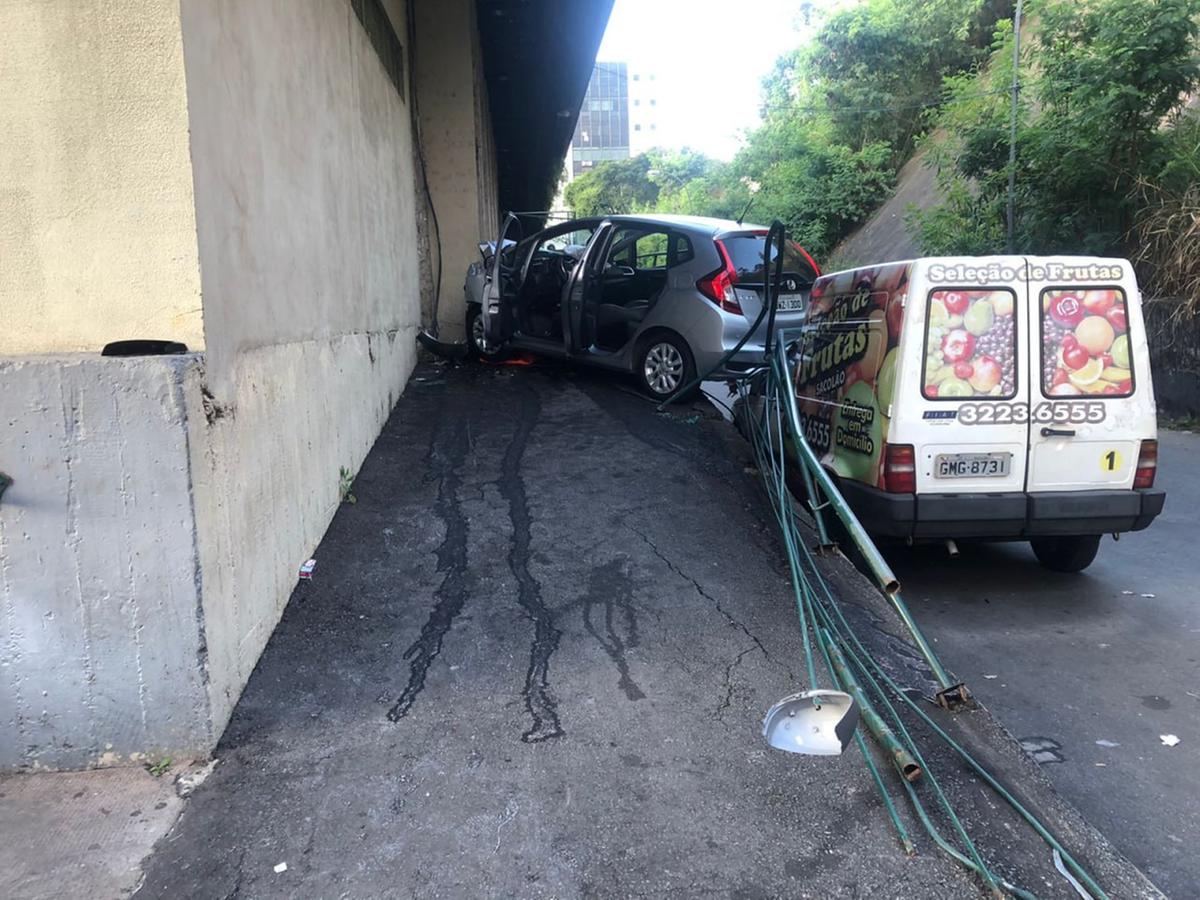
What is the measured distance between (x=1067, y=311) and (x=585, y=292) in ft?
15.8

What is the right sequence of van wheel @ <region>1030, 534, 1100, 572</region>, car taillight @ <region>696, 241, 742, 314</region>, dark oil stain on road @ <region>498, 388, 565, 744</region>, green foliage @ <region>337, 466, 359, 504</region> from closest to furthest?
1. dark oil stain on road @ <region>498, 388, 565, 744</region>
2. green foliage @ <region>337, 466, 359, 504</region>
3. van wheel @ <region>1030, 534, 1100, 572</region>
4. car taillight @ <region>696, 241, 742, 314</region>

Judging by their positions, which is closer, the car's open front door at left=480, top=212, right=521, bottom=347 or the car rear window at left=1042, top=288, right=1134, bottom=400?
the car rear window at left=1042, top=288, right=1134, bottom=400

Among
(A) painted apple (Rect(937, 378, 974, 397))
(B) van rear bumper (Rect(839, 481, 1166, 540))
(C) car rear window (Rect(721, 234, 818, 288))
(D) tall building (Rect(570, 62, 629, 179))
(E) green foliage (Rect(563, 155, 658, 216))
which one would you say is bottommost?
(B) van rear bumper (Rect(839, 481, 1166, 540))

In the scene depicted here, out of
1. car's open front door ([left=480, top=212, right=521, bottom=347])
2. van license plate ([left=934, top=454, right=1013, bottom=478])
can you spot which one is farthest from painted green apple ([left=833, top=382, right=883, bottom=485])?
car's open front door ([left=480, top=212, right=521, bottom=347])

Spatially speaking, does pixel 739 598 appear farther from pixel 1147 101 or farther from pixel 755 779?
pixel 1147 101

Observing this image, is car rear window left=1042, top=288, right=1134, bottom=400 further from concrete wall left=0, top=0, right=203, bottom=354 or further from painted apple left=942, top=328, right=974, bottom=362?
concrete wall left=0, top=0, right=203, bottom=354

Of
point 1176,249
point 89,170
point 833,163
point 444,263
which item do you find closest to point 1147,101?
point 1176,249

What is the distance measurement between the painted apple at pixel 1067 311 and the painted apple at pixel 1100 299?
5 centimetres

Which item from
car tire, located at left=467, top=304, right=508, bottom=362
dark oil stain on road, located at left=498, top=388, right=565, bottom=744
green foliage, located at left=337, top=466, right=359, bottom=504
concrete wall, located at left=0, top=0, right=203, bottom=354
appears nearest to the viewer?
concrete wall, located at left=0, top=0, right=203, bottom=354

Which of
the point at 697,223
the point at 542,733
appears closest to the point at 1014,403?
the point at 542,733

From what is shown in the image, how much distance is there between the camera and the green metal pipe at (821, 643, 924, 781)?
3.15 metres

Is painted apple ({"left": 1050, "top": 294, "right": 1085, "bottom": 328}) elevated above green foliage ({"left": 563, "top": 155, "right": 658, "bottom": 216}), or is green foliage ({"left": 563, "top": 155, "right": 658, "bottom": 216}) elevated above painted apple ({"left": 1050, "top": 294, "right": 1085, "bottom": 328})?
green foliage ({"left": 563, "top": 155, "right": 658, "bottom": 216})

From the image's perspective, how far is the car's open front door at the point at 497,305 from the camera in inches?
393

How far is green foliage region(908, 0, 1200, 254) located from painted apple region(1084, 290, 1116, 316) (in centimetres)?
775
